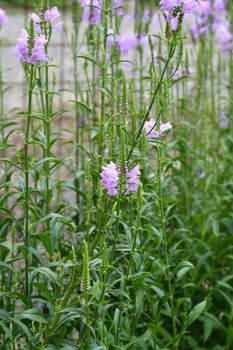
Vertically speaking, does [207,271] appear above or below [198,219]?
below

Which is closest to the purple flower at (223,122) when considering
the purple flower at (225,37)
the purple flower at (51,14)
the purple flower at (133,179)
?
the purple flower at (225,37)

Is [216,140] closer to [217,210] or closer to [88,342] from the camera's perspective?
[217,210]

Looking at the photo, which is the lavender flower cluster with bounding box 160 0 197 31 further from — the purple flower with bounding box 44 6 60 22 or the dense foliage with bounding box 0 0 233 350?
the purple flower with bounding box 44 6 60 22

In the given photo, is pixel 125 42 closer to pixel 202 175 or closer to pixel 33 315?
pixel 202 175

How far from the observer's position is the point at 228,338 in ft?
11.7

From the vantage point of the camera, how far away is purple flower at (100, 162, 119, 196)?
2.43 metres

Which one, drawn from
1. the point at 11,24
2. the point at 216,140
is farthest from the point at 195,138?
the point at 11,24

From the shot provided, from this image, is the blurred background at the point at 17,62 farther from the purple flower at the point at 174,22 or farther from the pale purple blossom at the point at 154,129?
the purple flower at the point at 174,22

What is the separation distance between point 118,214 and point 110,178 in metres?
0.17

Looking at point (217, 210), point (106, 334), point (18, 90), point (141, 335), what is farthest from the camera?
point (18, 90)

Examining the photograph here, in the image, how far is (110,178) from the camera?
2.44 metres

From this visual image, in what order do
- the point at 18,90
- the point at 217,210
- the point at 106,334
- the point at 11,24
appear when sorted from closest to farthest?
the point at 106,334
the point at 217,210
the point at 18,90
the point at 11,24

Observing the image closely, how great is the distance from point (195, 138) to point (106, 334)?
1810 millimetres

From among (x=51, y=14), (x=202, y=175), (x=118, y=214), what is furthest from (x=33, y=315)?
(x=202, y=175)
